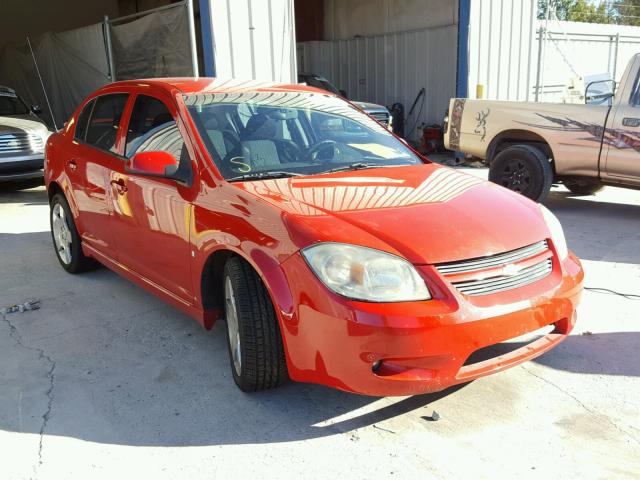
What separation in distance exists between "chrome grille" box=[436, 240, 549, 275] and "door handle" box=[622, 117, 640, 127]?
4.43 m

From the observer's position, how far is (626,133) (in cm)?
655

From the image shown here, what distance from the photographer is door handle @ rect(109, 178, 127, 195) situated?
4008mm

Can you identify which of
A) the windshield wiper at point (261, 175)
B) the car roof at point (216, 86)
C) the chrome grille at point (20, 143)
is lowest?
the chrome grille at point (20, 143)

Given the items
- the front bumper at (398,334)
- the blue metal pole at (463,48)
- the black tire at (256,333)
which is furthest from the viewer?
the blue metal pole at (463,48)

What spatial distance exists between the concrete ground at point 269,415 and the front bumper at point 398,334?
335 millimetres

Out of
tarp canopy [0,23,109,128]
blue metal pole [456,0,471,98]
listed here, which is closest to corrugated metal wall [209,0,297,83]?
tarp canopy [0,23,109,128]

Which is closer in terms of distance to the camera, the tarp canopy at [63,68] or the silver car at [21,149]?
the silver car at [21,149]

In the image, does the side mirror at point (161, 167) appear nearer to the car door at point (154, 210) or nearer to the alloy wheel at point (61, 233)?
the car door at point (154, 210)

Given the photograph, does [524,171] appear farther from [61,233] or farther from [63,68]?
[63,68]

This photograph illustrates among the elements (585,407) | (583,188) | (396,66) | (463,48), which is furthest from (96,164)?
(396,66)

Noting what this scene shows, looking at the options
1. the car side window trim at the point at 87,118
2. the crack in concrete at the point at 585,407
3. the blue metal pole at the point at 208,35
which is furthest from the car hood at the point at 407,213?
the blue metal pole at the point at 208,35

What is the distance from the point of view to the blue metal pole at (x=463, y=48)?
11758 millimetres

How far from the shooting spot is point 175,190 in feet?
11.4

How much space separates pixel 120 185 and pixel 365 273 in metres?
2.21
